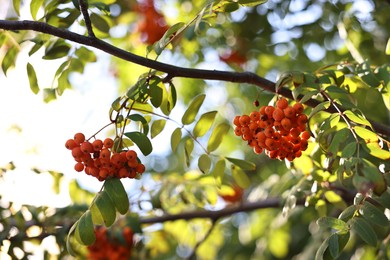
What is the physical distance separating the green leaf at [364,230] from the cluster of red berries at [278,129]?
0.25 m

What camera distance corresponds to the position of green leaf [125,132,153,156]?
182 cm

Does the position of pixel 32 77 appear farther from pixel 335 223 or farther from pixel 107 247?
pixel 335 223

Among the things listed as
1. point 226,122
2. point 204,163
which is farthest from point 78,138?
point 226,122

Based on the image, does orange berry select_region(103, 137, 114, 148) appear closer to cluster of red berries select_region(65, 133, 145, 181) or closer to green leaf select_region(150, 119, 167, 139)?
cluster of red berries select_region(65, 133, 145, 181)

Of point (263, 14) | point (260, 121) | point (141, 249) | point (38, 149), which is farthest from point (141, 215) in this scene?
point (260, 121)

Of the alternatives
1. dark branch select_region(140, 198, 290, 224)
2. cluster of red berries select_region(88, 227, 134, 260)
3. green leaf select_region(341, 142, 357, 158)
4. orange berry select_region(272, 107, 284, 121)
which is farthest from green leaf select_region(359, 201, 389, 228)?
cluster of red berries select_region(88, 227, 134, 260)

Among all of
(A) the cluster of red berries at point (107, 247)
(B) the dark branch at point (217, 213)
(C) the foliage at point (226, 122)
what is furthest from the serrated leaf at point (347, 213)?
(A) the cluster of red berries at point (107, 247)

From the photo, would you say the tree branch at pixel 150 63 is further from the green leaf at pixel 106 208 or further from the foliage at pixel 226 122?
the green leaf at pixel 106 208

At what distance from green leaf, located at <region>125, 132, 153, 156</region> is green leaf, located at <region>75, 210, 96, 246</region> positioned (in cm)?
24

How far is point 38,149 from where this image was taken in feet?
11.8

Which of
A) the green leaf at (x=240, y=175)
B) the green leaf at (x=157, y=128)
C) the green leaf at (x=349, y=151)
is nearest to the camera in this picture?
the green leaf at (x=349, y=151)

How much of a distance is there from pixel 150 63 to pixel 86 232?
1.61ft

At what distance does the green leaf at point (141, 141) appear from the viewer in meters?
1.82

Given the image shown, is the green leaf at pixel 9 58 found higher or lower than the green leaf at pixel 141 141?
lower
